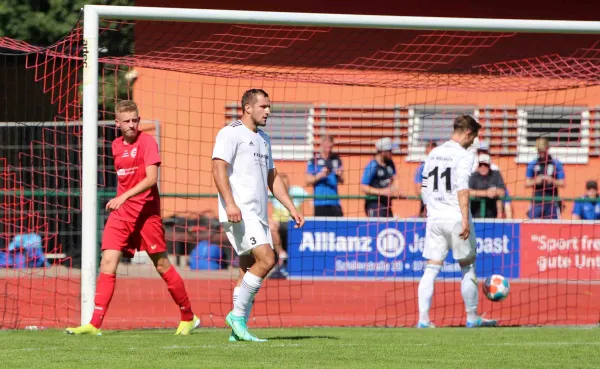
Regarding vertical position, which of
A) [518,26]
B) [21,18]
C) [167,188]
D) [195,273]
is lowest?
[195,273]

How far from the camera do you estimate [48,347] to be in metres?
7.75

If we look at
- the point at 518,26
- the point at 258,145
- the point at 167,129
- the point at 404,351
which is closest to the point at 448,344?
the point at 404,351

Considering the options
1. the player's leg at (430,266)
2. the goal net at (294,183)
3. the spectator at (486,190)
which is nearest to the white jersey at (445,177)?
the player's leg at (430,266)

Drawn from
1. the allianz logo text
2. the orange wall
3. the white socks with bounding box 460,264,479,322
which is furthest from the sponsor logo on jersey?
the allianz logo text

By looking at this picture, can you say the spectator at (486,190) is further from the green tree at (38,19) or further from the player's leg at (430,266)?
the green tree at (38,19)

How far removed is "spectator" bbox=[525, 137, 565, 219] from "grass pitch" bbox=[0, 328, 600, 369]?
6.04m

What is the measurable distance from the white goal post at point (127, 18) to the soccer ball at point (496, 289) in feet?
8.43

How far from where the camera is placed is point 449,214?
420 inches

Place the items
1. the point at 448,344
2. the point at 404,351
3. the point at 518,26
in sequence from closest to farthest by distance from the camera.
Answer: the point at 404,351
the point at 448,344
the point at 518,26

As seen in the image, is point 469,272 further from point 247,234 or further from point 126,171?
point 126,171

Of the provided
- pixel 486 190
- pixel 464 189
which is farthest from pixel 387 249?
pixel 464 189

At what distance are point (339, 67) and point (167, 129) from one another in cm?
321

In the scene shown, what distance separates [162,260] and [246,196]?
1.37 meters

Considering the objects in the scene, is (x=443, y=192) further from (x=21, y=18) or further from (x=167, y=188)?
(x=21, y=18)
